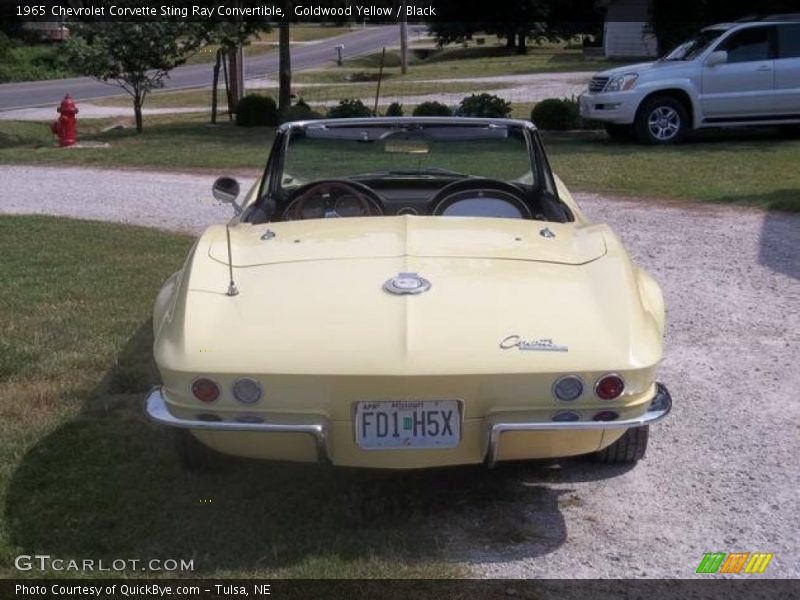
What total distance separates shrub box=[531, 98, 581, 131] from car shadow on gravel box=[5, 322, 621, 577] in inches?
598

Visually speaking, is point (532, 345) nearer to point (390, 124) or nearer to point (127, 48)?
point (390, 124)

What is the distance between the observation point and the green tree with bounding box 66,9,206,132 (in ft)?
63.5

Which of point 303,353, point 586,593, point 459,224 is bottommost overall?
point 586,593

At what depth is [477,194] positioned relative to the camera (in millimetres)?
5055

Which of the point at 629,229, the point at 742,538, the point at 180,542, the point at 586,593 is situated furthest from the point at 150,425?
the point at 629,229

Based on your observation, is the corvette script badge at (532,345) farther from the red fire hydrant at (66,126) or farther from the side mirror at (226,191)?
the red fire hydrant at (66,126)

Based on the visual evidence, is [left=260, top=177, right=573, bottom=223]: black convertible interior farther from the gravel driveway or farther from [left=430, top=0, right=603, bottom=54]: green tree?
[left=430, top=0, right=603, bottom=54]: green tree

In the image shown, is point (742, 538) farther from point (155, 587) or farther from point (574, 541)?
point (155, 587)

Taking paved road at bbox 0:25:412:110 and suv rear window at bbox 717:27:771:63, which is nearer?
suv rear window at bbox 717:27:771:63

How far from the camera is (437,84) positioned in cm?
3381

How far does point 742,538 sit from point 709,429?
1.11m

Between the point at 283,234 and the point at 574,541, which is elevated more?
the point at 283,234

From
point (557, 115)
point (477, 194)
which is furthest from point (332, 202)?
point (557, 115)

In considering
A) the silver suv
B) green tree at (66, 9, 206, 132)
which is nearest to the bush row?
green tree at (66, 9, 206, 132)
